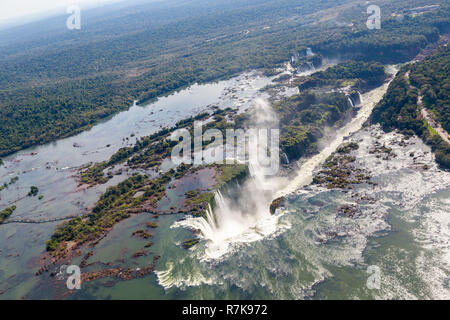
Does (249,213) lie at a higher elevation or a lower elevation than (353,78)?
lower

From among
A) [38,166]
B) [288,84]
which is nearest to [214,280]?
[38,166]

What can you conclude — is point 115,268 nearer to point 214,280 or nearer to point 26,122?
point 214,280

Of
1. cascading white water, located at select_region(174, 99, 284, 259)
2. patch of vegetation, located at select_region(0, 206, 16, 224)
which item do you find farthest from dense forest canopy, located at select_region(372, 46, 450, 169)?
patch of vegetation, located at select_region(0, 206, 16, 224)

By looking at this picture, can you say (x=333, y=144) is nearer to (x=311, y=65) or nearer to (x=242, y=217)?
(x=242, y=217)

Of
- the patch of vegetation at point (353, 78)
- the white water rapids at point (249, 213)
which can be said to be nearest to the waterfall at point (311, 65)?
the patch of vegetation at point (353, 78)

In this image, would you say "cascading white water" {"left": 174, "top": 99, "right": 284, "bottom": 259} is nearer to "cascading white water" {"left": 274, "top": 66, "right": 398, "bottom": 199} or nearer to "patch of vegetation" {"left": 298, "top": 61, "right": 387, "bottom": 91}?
"cascading white water" {"left": 274, "top": 66, "right": 398, "bottom": 199}

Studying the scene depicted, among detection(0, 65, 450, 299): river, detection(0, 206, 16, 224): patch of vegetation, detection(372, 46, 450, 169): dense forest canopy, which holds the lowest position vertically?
detection(0, 65, 450, 299): river

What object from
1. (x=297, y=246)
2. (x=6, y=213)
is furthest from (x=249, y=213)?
(x=6, y=213)

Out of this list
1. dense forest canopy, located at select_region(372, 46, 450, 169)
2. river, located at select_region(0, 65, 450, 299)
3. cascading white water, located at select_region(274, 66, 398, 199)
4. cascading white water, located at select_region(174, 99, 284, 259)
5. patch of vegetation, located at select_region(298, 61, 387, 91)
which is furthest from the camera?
patch of vegetation, located at select_region(298, 61, 387, 91)
